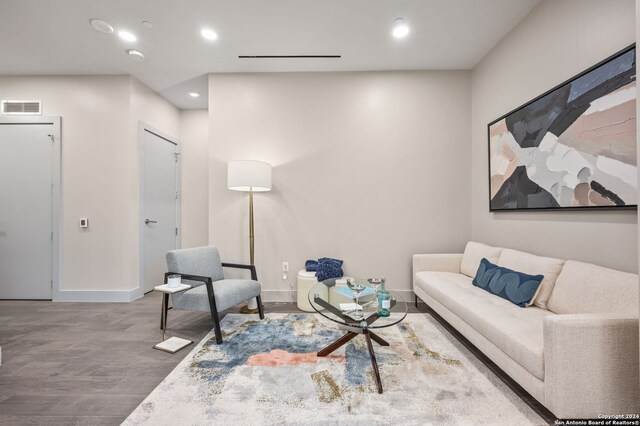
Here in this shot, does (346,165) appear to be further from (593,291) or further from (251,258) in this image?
(593,291)

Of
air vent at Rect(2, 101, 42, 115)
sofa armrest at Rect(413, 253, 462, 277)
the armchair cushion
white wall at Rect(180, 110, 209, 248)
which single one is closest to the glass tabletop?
the armchair cushion

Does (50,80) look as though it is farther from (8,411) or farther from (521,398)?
(521,398)

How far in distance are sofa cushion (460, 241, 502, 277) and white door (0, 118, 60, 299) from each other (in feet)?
17.0

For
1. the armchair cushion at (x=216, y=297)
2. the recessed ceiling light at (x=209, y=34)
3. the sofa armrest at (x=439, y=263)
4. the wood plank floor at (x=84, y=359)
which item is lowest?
the wood plank floor at (x=84, y=359)

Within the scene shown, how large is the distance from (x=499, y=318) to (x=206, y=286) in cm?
232

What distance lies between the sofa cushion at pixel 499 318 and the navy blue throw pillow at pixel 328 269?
41.3 inches

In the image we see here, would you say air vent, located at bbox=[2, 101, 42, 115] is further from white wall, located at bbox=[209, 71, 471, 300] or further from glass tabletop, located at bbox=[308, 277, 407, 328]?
glass tabletop, located at bbox=[308, 277, 407, 328]

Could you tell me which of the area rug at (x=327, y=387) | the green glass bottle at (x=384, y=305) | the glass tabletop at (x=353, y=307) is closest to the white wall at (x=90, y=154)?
the area rug at (x=327, y=387)

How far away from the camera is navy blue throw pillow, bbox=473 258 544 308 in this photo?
2074 mm

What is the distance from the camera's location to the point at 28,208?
366 cm

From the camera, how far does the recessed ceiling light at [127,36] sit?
287 cm

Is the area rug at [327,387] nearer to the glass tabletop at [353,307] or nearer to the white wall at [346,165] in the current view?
the glass tabletop at [353,307]

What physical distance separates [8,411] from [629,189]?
3996mm

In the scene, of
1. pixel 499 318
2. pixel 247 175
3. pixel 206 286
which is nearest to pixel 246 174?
pixel 247 175
